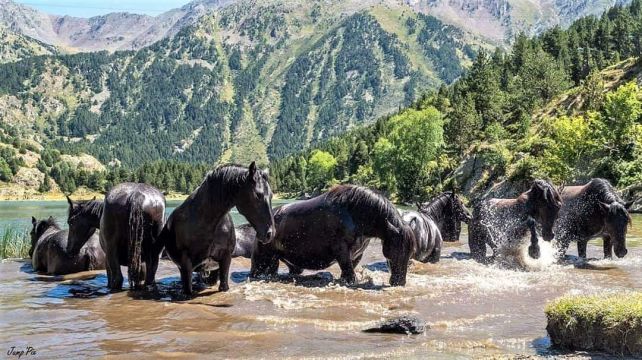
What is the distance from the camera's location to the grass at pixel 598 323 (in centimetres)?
803

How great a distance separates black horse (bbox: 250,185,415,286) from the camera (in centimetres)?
1316

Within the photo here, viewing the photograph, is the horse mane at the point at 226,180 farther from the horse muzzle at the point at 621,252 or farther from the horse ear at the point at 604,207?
the horse muzzle at the point at 621,252

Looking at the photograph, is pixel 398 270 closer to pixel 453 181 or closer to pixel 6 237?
pixel 6 237

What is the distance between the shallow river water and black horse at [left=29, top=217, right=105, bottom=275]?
66 centimetres

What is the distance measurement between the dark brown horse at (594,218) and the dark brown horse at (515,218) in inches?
83.7

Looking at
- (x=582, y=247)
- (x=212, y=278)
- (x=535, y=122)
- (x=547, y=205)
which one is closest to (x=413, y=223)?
(x=547, y=205)

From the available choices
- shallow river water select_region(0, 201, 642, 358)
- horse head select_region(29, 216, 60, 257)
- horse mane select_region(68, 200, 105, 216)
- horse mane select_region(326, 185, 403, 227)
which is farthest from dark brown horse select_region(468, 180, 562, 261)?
horse head select_region(29, 216, 60, 257)

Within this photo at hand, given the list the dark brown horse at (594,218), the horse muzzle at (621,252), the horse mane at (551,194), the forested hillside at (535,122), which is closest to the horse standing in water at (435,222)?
the dark brown horse at (594,218)

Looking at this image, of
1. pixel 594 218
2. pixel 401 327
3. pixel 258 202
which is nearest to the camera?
pixel 401 327

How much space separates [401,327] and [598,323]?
280cm

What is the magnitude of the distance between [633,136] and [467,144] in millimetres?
44438

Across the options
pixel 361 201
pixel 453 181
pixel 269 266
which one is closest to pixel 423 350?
pixel 361 201

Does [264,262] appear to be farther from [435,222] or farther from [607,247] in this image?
[607,247]

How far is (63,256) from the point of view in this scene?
1664cm
